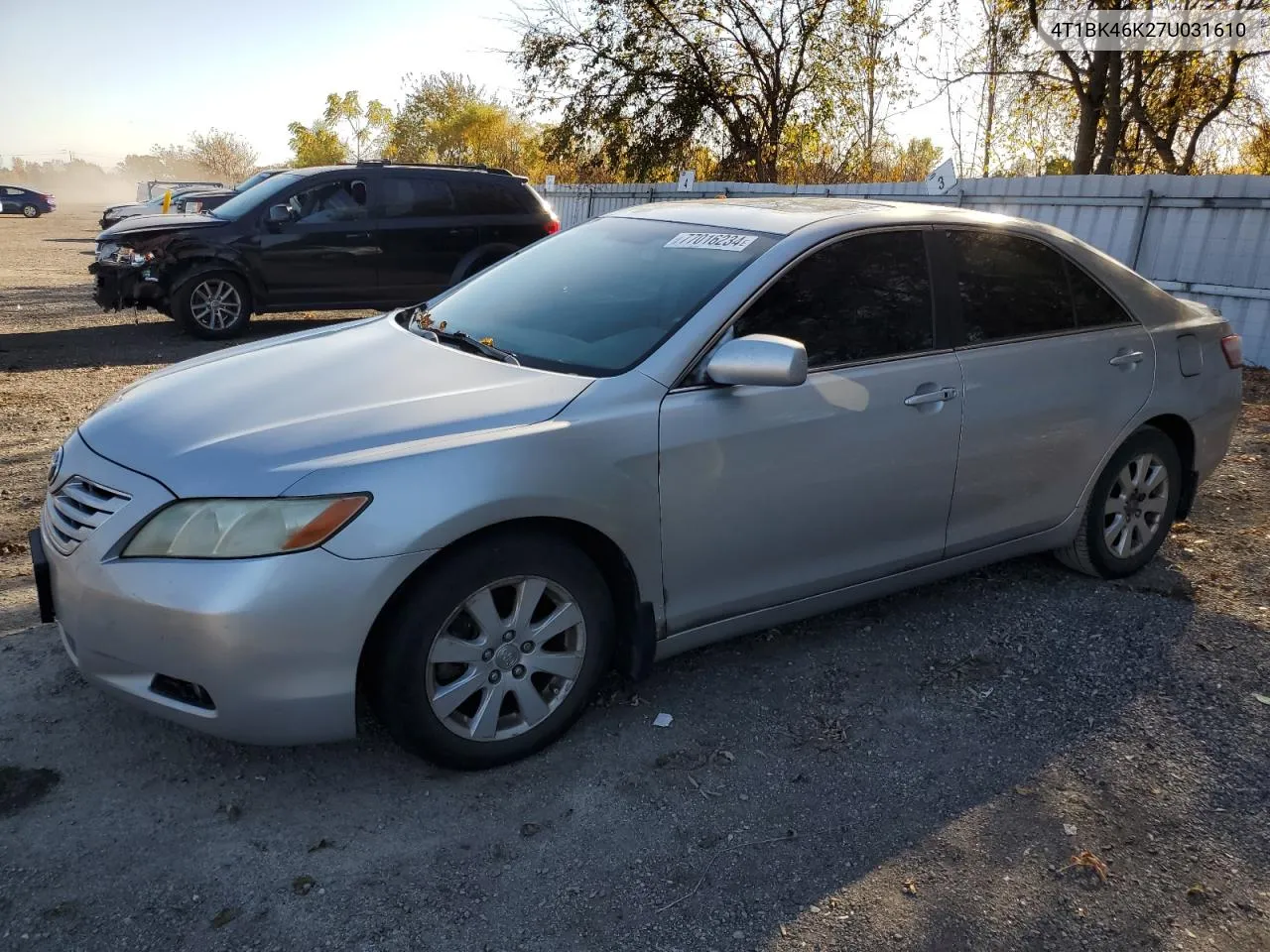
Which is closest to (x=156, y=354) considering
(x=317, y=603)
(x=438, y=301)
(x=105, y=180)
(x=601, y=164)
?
(x=438, y=301)

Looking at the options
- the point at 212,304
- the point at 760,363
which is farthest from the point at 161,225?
the point at 760,363

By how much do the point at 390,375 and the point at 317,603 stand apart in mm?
935

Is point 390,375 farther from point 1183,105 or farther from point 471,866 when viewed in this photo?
point 1183,105

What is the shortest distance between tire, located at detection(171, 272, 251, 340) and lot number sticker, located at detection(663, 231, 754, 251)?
8.25 m

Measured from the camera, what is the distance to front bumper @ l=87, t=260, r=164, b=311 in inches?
414

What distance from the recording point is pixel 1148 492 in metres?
4.64

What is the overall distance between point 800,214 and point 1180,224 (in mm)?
7935

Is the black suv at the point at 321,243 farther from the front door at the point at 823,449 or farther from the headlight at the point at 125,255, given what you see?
the front door at the point at 823,449

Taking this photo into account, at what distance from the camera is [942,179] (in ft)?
39.4

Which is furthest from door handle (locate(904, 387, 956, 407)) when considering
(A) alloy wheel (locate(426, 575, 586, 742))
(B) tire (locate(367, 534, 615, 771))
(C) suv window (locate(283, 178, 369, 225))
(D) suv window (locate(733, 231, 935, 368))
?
(C) suv window (locate(283, 178, 369, 225))

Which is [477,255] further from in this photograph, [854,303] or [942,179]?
[854,303]

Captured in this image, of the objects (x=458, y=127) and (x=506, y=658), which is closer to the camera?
(x=506, y=658)

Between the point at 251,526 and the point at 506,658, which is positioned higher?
the point at 251,526

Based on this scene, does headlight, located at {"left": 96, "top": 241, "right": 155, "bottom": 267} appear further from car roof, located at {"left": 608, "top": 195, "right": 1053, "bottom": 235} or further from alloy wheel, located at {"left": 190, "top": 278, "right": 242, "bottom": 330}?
car roof, located at {"left": 608, "top": 195, "right": 1053, "bottom": 235}
